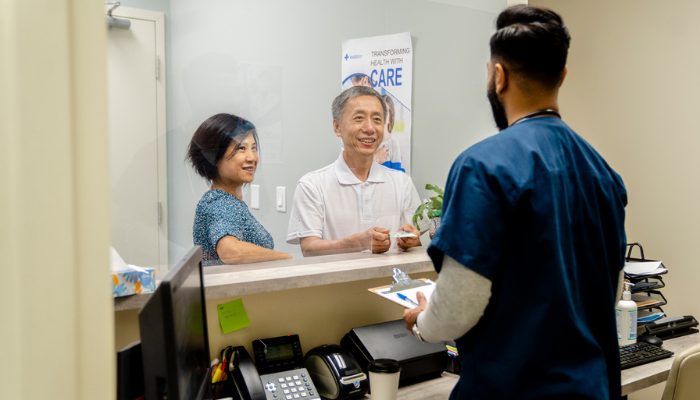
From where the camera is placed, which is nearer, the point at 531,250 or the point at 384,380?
the point at 531,250

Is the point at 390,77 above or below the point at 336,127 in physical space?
above

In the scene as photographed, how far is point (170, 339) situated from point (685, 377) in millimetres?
1360

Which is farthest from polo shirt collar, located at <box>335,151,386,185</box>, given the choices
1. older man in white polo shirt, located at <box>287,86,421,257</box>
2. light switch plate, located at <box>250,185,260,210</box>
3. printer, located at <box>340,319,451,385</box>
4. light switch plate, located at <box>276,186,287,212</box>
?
printer, located at <box>340,319,451,385</box>

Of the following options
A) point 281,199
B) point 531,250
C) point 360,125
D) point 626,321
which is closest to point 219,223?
point 281,199

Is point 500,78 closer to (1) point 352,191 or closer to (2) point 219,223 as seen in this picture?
(2) point 219,223

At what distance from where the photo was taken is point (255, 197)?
2197 mm

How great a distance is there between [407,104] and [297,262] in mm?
1182

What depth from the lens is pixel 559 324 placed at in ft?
3.07

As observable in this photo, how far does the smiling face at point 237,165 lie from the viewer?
1.99 m

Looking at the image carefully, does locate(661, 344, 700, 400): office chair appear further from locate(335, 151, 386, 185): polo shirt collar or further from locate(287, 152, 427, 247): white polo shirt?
locate(335, 151, 386, 185): polo shirt collar

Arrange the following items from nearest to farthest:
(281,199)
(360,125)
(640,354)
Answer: (640,354)
(281,199)
(360,125)

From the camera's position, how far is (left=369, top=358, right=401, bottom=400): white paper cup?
1.27m

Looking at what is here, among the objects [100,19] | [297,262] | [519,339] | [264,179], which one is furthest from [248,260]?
[100,19]

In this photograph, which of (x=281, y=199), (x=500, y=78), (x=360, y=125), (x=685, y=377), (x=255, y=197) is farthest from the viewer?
(x=360, y=125)
